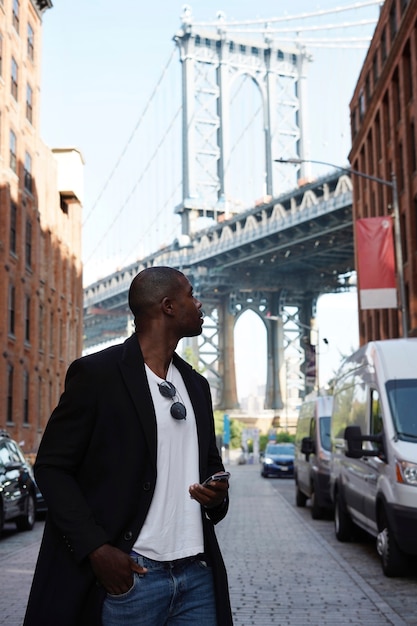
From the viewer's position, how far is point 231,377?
95062 millimetres

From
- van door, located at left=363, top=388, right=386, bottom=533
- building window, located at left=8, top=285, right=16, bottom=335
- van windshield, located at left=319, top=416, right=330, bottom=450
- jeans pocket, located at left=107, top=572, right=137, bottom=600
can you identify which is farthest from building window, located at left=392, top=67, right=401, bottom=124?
jeans pocket, located at left=107, top=572, right=137, bottom=600

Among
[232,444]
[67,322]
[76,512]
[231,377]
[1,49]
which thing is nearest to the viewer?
[76,512]

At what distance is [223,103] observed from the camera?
95562 mm

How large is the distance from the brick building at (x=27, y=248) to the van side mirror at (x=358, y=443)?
2503 cm

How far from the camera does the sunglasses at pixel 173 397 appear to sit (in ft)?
9.74

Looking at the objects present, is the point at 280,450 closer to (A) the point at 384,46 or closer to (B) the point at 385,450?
(A) the point at 384,46

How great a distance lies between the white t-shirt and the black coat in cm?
4

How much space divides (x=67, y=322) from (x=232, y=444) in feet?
141

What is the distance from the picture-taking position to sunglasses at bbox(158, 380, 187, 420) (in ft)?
→ 9.74

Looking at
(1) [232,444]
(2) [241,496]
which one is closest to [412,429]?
(2) [241,496]

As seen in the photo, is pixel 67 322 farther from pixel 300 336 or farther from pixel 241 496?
pixel 300 336

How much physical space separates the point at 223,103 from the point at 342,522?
280 feet

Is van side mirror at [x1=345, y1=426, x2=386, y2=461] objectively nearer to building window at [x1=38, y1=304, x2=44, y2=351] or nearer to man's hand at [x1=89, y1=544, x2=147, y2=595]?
man's hand at [x1=89, y1=544, x2=147, y2=595]

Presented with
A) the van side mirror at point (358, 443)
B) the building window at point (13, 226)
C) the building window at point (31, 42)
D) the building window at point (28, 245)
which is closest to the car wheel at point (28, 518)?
the van side mirror at point (358, 443)
